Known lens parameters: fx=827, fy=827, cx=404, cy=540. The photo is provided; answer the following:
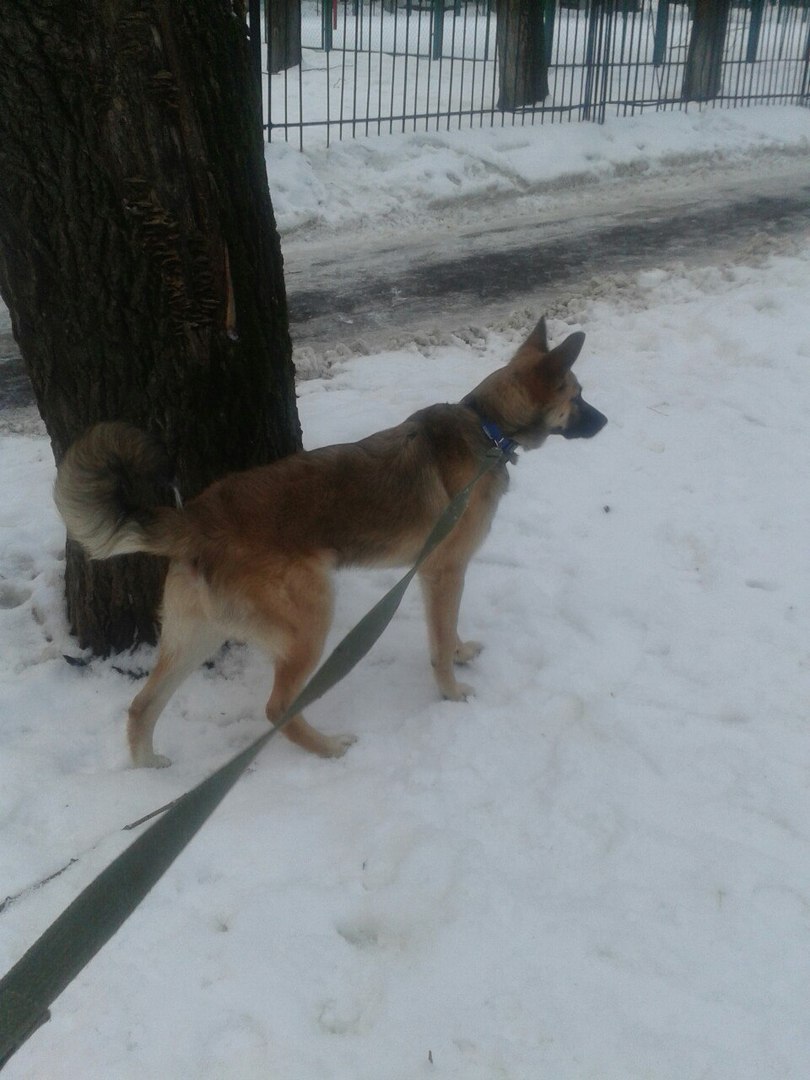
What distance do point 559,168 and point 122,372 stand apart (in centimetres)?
1224

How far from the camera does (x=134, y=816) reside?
2.81 metres

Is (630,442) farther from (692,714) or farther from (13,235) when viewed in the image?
(13,235)

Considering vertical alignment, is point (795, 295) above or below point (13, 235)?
below

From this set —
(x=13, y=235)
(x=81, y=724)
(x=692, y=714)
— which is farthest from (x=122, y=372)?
(x=692, y=714)

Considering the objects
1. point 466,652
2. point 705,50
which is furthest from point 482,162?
point 466,652

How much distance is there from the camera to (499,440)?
3414mm

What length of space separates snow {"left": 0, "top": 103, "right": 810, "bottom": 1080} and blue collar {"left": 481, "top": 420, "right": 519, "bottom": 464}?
2.85ft

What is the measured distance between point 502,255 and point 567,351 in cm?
665

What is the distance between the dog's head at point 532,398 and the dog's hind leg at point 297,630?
106 centimetres

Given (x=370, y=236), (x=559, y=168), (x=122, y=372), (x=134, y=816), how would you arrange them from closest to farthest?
1. (x=134, y=816)
2. (x=122, y=372)
3. (x=370, y=236)
4. (x=559, y=168)

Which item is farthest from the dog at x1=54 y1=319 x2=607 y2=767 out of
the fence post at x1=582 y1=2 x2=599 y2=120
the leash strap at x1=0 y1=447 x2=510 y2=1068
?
the fence post at x1=582 y1=2 x2=599 y2=120

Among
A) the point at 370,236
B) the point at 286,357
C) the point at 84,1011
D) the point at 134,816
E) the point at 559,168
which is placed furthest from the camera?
the point at 559,168

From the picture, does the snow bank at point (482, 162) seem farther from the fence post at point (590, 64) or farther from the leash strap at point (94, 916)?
the leash strap at point (94, 916)

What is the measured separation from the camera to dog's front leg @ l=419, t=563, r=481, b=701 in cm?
341
